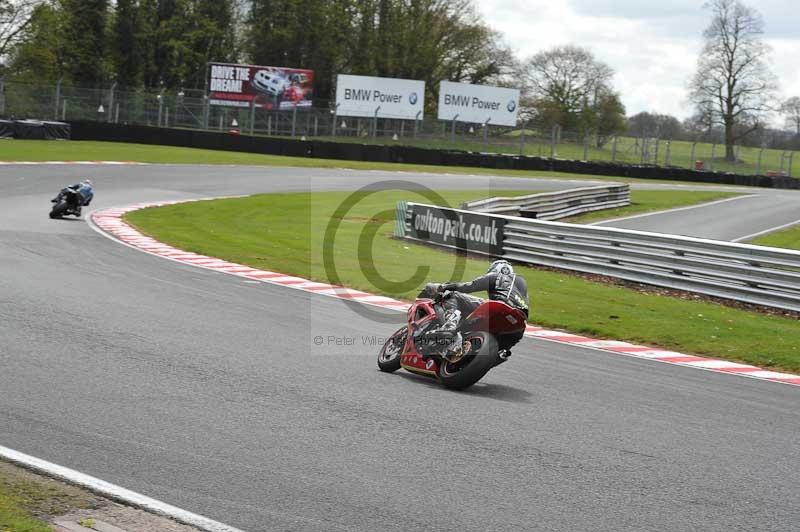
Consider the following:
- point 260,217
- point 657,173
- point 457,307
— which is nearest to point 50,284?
point 457,307

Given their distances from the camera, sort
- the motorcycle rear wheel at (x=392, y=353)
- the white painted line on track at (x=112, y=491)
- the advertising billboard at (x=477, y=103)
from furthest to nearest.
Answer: the advertising billboard at (x=477, y=103), the motorcycle rear wheel at (x=392, y=353), the white painted line on track at (x=112, y=491)

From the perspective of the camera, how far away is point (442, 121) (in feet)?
206

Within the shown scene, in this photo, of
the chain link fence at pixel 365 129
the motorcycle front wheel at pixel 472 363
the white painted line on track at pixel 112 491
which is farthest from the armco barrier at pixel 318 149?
the white painted line on track at pixel 112 491

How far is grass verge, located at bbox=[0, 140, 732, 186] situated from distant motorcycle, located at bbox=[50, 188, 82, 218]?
1454cm

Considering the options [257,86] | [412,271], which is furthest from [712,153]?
[412,271]

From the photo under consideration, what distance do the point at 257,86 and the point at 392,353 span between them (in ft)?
166

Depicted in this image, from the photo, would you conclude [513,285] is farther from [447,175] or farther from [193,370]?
[447,175]

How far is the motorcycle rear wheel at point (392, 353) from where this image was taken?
973 cm

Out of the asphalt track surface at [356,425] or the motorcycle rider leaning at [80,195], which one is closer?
the asphalt track surface at [356,425]

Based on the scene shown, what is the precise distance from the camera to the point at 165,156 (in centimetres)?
4219

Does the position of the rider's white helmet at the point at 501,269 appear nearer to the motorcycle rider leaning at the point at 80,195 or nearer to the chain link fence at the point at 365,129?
the motorcycle rider leaning at the point at 80,195

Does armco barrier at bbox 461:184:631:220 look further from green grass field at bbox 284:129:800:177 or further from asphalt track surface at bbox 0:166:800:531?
green grass field at bbox 284:129:800:177

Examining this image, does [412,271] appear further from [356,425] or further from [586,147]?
[586,147]

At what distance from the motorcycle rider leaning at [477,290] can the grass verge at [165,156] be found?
29780mm
